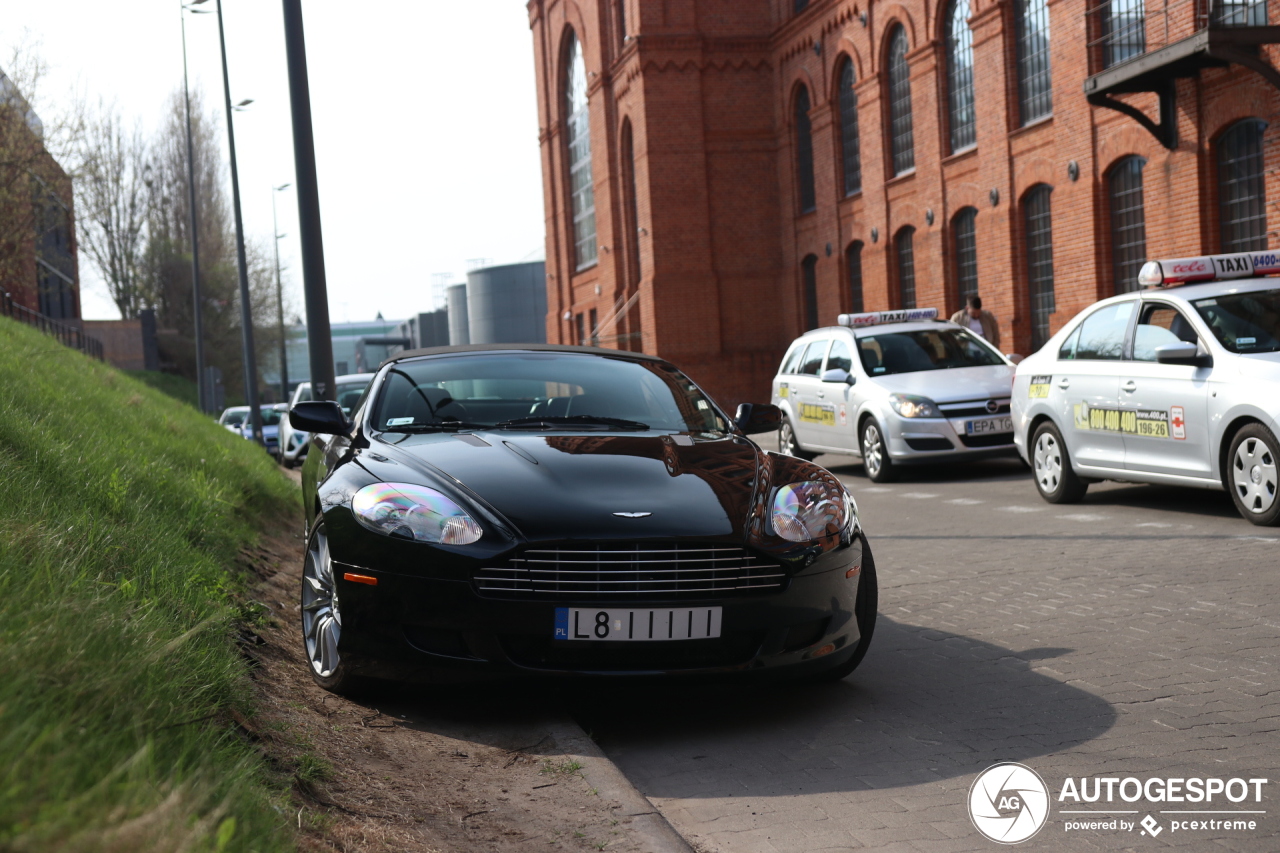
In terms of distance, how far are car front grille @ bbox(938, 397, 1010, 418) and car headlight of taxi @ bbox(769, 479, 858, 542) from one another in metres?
9.59

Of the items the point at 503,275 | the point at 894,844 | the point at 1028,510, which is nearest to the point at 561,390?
the point at 894,844

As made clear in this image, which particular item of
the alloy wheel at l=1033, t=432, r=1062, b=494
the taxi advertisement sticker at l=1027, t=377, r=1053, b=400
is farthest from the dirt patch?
the taxi advertisement sticker at l=1027, t=377, r=1053, b=400

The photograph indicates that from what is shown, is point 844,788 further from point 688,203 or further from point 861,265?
point 688,203

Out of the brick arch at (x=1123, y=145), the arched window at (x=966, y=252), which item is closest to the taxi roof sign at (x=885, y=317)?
the brick arch at (x=1123, y=145)

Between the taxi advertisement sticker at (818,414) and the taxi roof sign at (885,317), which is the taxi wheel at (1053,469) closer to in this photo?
the taxi advertisement sticker at (818,414)

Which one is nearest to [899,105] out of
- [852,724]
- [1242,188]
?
[1242,188]

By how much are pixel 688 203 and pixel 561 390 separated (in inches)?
1305

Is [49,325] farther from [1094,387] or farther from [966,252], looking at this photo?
[1094,387]

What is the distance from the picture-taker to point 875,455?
15227 millimetres

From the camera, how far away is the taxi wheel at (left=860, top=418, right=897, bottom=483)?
15.0 m

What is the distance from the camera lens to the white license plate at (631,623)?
4.45 meters

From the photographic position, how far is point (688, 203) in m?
38.7

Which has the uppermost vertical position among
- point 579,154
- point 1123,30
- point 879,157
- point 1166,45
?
point 579,154

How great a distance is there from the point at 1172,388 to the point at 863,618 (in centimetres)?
553
